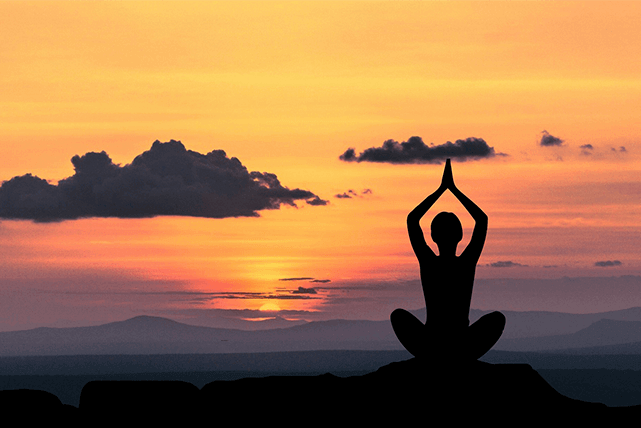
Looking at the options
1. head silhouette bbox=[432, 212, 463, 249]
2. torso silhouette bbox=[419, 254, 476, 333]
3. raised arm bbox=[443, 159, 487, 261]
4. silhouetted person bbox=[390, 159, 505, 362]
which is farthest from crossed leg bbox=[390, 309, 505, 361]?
head silhouette bbox=[432, 212, 463, 249]

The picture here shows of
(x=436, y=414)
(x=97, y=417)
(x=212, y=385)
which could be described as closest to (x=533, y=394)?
(x=436, y=414)

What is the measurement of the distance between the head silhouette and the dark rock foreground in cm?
197

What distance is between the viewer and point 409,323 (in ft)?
47.7

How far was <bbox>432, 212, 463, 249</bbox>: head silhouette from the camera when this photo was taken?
14.7 metres

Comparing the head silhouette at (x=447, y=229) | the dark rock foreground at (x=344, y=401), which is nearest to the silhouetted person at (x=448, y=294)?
the head silhouette at (x=447, y=229)

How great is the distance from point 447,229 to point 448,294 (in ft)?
3.43

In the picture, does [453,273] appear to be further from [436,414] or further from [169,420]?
[169,420]

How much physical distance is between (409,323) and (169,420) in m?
4.05

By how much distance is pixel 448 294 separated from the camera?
14.8 m

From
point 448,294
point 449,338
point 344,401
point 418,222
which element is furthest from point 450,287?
point 344,401

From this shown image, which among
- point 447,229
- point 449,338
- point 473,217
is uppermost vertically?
point 473,217

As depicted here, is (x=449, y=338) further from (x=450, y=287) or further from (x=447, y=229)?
(x=447, y=229)

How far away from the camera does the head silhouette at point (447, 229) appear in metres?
14.7

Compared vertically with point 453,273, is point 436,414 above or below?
below
